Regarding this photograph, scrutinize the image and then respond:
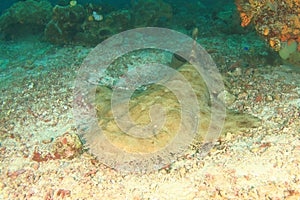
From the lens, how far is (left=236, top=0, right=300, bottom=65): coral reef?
5.27 meters

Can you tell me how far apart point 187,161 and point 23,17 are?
11.7 meters

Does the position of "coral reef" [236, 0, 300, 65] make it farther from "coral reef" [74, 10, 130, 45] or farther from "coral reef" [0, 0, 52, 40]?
"coral reef" [0, 0, 52, 40]

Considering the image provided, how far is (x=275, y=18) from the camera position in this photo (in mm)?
5438

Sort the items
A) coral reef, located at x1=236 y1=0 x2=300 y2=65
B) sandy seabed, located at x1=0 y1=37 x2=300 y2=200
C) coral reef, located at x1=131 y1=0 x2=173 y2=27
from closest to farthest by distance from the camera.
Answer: sandy seabed, located at x1=0 y1=37 x2=300 y2=200 < coral reef, located at x1=236 y1=0 x2=300 y2=65 < coral reef, located at x1=131 y1=0 x2=173 y2=27

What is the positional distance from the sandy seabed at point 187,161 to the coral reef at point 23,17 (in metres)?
7.21

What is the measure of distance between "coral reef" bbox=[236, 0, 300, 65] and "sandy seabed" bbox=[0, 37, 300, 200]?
1180mm

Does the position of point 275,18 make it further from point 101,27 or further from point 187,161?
point 101,27

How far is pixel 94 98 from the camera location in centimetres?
596

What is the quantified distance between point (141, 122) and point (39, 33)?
11058 millimetres

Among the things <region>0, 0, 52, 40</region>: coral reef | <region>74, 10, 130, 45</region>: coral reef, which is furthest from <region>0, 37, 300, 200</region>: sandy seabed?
<region>0, 0, 52, 40</region>: coral reef

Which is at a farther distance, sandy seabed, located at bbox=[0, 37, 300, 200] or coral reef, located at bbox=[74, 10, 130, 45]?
coral reef, located at bbox=[74, 10, 130, 45]

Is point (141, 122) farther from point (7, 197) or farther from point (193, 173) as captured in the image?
point (7, 197)

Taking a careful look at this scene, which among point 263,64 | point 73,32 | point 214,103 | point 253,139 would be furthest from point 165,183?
point 73,32

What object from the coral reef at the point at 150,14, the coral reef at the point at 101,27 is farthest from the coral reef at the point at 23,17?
the coral reef at the point at 150,14
